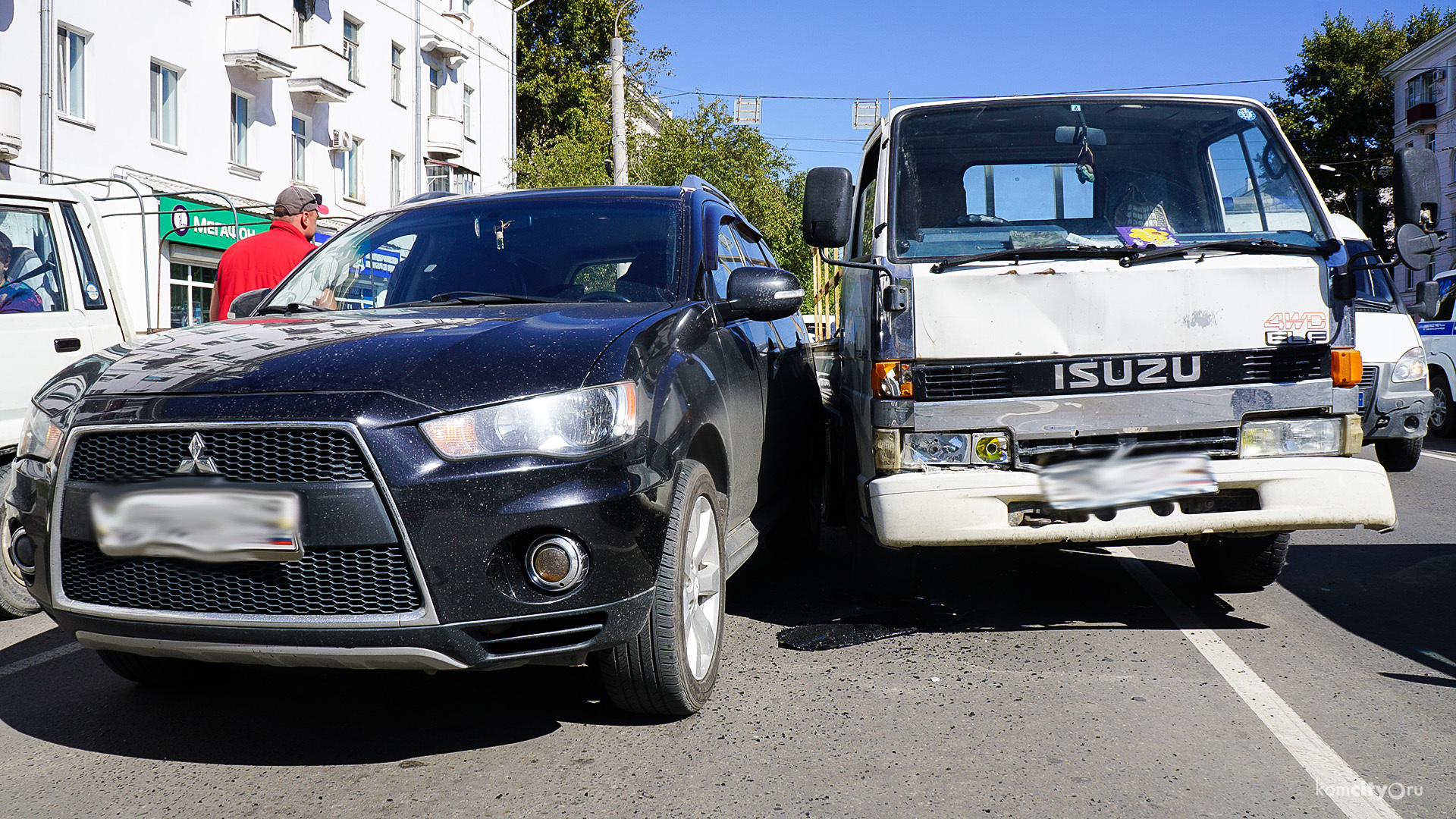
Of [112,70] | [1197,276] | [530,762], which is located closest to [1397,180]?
[1197,276]

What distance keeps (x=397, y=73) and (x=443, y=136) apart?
6.32 ft

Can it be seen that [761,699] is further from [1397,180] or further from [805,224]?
[1397,180]

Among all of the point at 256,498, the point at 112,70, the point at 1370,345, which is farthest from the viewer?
the point at 112,70

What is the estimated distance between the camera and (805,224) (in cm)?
508

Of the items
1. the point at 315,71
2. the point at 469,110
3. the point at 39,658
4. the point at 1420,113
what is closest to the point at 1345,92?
the point at 1420,113

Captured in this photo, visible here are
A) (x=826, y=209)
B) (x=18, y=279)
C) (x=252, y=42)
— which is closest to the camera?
(x=826, y=209)

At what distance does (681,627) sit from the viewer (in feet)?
11.5

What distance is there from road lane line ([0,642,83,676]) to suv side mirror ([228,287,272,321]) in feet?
4.49

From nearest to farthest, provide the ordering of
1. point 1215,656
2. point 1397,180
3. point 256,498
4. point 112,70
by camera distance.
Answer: point 256,498, point 1215,656, point 1397,180, point 112,70

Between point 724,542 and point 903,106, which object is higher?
point 903,106

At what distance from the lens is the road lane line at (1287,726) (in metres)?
3.07

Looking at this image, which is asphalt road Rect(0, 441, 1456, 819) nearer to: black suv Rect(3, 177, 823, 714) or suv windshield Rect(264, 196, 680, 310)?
black suv Rect(3, 177, 823, 714)

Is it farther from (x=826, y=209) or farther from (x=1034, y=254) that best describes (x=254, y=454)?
(x=1034, y=254)

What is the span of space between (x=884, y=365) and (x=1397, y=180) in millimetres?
2303
